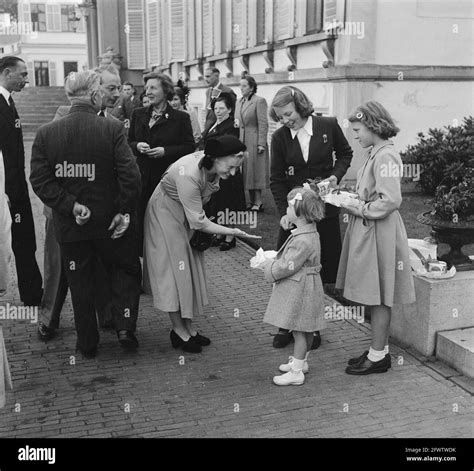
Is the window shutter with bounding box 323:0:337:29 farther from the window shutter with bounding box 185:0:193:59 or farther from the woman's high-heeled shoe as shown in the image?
the window shutter with bounding box 185:0:193:59

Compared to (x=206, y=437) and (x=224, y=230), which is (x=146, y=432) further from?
(x=224, y=230)

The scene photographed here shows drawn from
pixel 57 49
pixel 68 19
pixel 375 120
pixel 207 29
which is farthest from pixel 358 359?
pixel 68 19

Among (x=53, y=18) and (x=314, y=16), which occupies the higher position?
(x=53, y=18)

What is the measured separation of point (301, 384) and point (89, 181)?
83.8 inches

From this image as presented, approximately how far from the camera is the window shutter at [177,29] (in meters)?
22.8

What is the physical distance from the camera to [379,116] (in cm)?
483

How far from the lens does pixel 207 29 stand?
20.4m

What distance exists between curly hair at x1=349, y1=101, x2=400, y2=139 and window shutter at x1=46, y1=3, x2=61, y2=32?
53.2 meters

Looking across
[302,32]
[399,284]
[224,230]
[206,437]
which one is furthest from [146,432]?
[302,32]

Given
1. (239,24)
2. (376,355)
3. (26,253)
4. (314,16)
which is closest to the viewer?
(376,355)

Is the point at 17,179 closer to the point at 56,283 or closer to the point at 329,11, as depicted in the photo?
the point at 56,283

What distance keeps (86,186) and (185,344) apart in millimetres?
1524

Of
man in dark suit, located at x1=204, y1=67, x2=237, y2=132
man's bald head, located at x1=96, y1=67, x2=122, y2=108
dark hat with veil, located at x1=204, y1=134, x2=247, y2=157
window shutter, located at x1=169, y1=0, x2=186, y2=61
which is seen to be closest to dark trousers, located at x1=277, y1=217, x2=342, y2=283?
dark hat with veil, located at x1=204, y1=134, x2=247, y2=157

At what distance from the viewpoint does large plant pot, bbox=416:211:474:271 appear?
5469 millimetres
